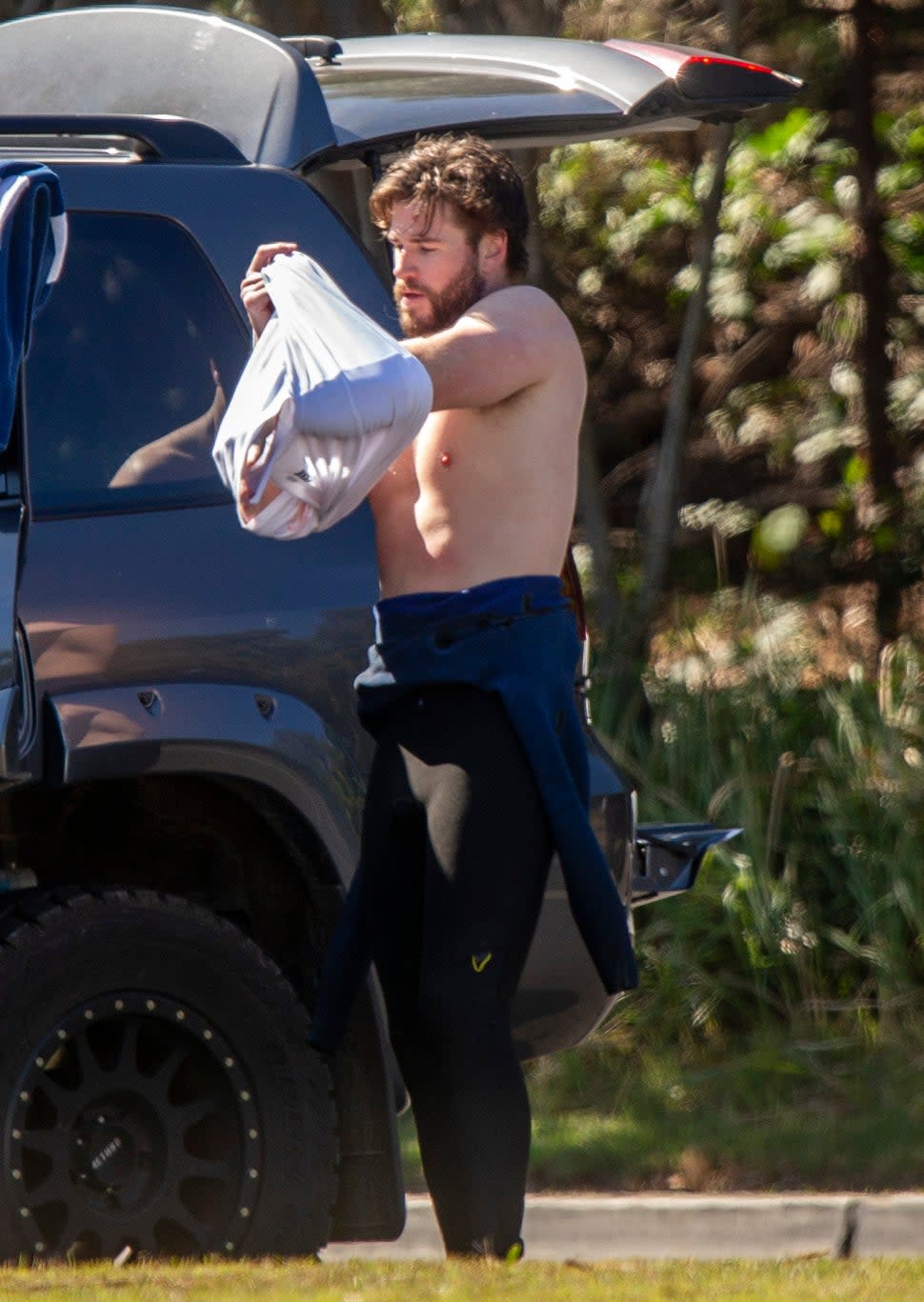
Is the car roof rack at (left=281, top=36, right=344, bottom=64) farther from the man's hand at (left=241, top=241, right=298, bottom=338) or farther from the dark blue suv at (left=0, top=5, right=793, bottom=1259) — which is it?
the man's hand at (left=241, top=241, right=298, bottom=338)

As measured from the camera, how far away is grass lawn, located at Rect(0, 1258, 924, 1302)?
10.0ft

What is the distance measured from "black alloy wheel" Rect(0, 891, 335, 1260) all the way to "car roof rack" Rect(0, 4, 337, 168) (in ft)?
4.90

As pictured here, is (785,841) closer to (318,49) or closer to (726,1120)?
(726,1120)

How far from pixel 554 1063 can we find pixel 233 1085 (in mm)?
3070

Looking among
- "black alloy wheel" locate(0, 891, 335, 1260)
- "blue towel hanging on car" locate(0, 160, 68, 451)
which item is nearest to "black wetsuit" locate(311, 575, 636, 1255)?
"black alloy wheel" locate(0, 891, 335, 1260)

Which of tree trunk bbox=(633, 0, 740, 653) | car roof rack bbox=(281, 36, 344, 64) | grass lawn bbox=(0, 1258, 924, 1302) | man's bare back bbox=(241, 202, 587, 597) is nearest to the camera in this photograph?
grass lawn bbox=(0, 1258, 924, 1302)

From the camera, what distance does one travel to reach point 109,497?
418cm

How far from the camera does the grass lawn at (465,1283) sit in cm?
306

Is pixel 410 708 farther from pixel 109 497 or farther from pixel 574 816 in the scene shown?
pixel 109 497

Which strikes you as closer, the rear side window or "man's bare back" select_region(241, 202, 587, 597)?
"man's bare back" select_region(241, 202, 587, 597)

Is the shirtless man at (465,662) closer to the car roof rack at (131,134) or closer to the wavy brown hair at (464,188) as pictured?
the wavy brown hair at (464,188)

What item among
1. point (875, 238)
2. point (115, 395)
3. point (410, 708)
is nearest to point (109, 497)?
point (115, 395)

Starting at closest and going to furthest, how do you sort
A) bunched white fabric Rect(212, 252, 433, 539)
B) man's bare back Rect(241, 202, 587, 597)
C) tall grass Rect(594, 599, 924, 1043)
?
bunched white fabric Rect(212, 252, 433, 539) < man's bare back Rect(241, 202, 587, 597) < tall grass Rect(594, 599, 924, 1043)

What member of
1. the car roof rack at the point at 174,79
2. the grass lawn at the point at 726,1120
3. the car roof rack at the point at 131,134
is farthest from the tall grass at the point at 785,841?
the car roof rack at the point at 131,134
